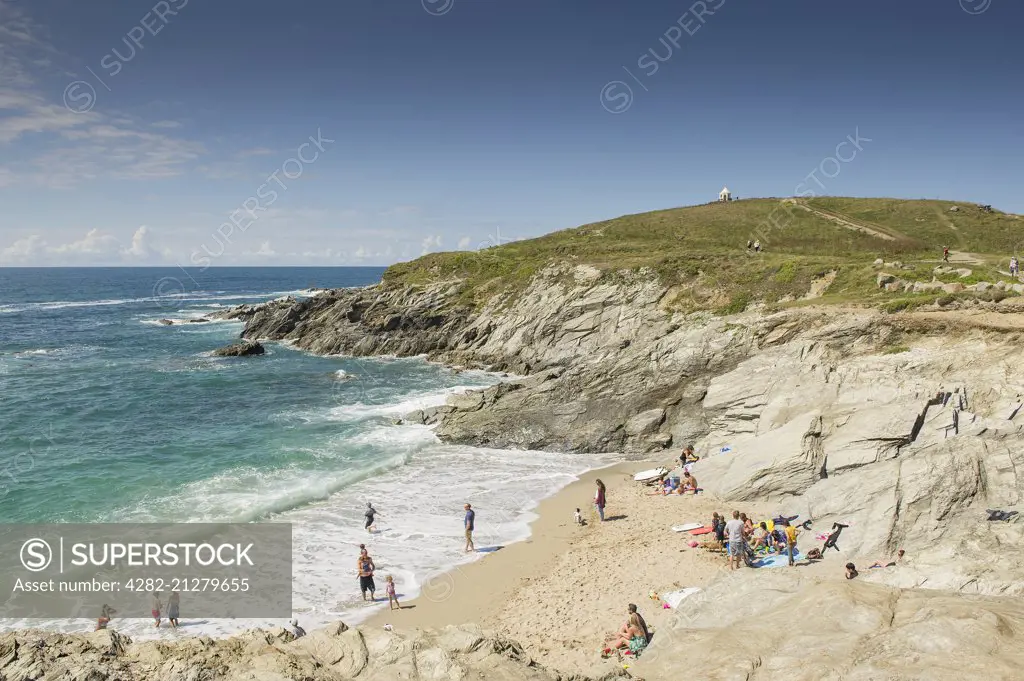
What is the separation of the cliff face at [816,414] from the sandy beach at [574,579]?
12.2 feet

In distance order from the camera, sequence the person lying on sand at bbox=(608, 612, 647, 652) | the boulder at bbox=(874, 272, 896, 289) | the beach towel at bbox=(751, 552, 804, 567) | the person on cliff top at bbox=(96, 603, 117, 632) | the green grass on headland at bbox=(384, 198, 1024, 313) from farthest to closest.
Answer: the green grass on headland at bbox=(384, 198, 1024, 313)
the boulder at bbox=(874, 272, 896, 289)
the beach towel at bbox=(751, 552, 804, 567)
the person on cliff top at bbox=(96, 603, 117, 632)
the person lying on sand at bbox=(608, 612, 647, 652)

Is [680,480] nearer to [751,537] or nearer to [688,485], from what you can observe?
[688,485]

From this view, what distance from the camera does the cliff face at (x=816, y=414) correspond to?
16.5 m

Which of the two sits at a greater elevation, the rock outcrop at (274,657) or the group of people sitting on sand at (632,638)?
the rock outcrop at (274,657)

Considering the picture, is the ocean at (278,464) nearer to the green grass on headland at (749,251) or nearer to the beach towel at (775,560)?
the beach towel at (775,560)

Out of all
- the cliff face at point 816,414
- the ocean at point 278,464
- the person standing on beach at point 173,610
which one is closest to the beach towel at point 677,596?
the cliff face at point 816,414

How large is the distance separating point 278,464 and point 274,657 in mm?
22032

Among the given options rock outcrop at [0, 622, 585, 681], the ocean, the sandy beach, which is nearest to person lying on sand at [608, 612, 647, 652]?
the sandy beach

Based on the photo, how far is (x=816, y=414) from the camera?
22812 mm

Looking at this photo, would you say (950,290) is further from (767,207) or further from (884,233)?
(767,207)

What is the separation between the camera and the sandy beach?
14992 mm

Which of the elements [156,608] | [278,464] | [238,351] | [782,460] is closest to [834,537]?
[782,460]

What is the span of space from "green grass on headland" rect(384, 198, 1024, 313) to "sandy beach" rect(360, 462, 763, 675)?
21.4 metres

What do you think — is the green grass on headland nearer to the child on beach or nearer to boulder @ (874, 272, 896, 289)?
boulder @ (874, 272, 896, 289)
